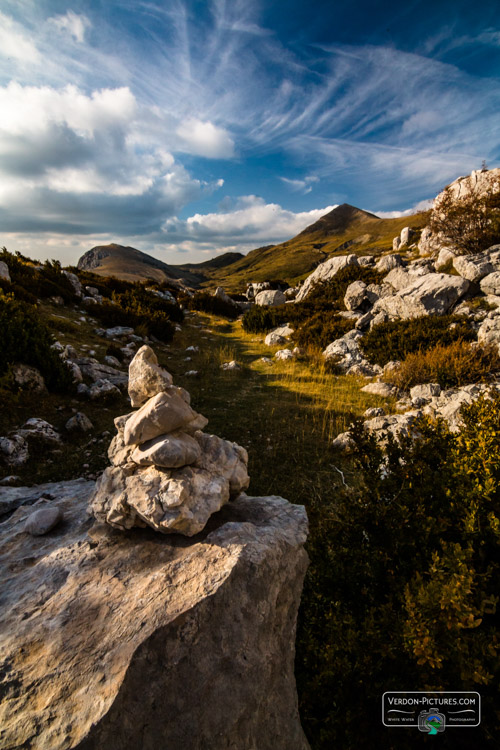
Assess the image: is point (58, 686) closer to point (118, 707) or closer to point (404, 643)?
point (118, 707)

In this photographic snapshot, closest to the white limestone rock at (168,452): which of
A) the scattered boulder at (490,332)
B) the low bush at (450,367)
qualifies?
the low bush at (450,367)

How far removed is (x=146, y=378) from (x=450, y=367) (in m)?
9.07

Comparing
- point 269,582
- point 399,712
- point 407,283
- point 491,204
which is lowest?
point 399,712

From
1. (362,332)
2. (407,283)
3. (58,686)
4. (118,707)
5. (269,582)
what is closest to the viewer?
(118,707)

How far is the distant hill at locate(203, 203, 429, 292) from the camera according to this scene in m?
123

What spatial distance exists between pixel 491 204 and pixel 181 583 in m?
24.1

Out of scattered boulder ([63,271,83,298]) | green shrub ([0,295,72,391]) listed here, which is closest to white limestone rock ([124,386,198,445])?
green shrub ([0,295,72,391])

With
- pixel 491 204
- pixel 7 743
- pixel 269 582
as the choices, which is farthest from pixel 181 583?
pixel 491 204

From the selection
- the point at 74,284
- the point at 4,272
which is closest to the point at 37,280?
the point at 4,272

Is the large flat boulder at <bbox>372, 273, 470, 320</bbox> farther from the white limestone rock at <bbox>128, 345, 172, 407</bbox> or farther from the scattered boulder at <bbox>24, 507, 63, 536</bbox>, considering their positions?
the scattered boulder at <bbox>24, 507, 63, 536</bbox>

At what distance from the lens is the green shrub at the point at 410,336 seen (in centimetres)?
1086

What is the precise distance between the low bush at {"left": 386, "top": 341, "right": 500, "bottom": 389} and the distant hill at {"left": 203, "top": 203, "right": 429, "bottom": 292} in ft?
326

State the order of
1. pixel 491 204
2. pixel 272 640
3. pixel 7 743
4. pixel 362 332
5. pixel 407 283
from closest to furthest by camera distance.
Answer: pixel 7 743 < pixel 272 640 < pixel 362 332 < pixel 407 283 < pixel 491 204

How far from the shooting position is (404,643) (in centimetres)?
185
